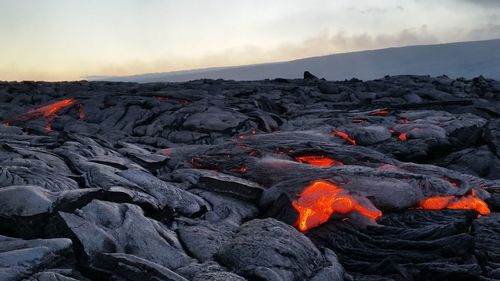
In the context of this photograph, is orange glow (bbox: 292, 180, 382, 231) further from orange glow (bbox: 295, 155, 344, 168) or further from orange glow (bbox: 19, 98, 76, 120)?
orange glow (bbox: 19, 98, 76, 120)

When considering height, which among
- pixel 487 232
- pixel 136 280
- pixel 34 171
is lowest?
pixel 487 232

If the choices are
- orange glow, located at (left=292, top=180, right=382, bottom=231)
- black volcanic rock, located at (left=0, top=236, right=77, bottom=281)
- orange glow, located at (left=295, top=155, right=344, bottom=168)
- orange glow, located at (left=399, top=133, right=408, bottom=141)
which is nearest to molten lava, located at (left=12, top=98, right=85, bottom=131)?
orange glow, located at (left=295, top=155, right=344, bottom=168)

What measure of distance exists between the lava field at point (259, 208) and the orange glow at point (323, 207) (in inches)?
0.9

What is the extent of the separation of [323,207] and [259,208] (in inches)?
52.0

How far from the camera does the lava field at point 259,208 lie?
545 cm

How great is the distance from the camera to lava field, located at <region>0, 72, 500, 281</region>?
5.45m

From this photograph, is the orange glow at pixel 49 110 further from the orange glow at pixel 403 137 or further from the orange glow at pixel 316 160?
the orange glow at pixel 403 137

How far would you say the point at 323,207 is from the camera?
26.3 ft

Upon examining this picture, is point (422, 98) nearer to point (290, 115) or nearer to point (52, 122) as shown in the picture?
point (290, 115)

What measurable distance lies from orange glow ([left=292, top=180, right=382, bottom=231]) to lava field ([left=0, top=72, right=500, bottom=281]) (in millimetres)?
22

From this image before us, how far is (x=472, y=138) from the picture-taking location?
46.4 feet

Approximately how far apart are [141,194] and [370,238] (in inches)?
154

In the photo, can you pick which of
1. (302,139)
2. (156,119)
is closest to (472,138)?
(302,139)

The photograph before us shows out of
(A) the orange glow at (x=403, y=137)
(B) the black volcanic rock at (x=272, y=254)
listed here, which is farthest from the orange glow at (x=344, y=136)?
(B) the black volcanic rock at (x=272, y=254)
